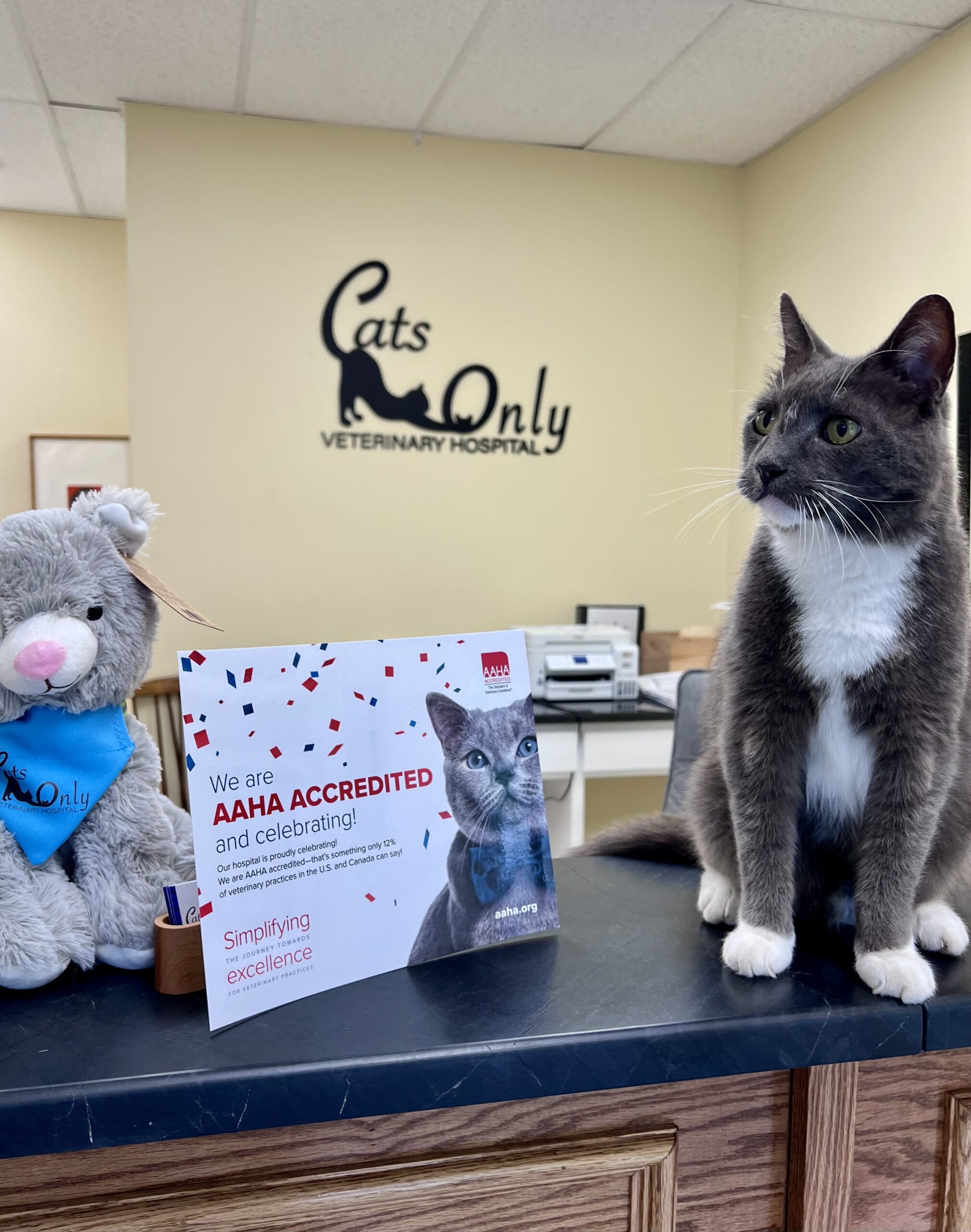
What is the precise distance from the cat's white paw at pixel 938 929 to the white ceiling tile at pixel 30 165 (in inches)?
138

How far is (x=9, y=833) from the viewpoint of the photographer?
699 millimetres

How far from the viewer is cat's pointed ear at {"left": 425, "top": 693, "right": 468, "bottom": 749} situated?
758 mm

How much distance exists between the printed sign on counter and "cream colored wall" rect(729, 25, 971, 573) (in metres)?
1.93

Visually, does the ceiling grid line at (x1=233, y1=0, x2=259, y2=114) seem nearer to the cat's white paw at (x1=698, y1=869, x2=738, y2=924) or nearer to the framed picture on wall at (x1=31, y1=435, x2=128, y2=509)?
the framed picture on wall at (x1=31, y1=435, x2=128, y2=509)

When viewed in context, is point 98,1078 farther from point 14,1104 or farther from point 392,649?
point 392,649

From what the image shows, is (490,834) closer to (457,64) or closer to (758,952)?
(758,952)

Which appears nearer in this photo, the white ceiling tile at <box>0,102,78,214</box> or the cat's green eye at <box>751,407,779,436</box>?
the cat's green eye at <box>751,407,779,436</box>

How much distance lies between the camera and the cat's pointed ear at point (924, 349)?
667 millimetres

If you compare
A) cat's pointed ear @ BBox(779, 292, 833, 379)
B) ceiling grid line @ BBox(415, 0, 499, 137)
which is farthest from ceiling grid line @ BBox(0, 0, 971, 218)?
cat's pointed ear @ BBox(779, 292, 833, 379)

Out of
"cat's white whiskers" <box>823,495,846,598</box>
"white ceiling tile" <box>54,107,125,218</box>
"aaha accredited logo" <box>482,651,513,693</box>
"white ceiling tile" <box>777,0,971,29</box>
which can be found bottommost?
"aaha accredited logo" <box>482,651,513,693</box>

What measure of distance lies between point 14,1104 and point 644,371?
136 inches

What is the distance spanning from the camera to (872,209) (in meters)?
2.91

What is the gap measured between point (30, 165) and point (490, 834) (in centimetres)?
383

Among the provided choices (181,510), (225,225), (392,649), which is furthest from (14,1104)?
(225,225)
